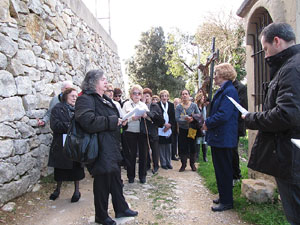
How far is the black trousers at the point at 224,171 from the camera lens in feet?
12.1

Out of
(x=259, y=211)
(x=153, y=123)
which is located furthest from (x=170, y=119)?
(x=259, y=211)

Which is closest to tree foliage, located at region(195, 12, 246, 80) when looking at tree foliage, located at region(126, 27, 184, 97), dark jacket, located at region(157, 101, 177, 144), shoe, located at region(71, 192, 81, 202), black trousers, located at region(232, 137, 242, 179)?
tree foliage, located at region(126, 27, 184, 97)

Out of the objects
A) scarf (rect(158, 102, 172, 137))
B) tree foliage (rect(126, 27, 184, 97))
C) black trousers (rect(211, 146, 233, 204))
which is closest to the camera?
black trousers (rect(211, 146, 233, 204))

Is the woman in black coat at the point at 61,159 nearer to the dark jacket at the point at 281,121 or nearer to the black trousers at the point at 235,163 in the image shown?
the black trousers at the point at 235,163

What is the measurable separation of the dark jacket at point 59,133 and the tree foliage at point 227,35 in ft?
53.3

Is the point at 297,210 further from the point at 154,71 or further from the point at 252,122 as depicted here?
the point at 154,71

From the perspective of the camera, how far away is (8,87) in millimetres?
4070

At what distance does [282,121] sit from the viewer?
6.72 feet

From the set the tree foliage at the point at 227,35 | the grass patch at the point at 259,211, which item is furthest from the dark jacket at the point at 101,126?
the tree foliage at the point at 227,35

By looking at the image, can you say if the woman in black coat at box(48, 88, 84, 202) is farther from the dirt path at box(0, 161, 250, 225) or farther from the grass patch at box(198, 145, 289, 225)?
the grass patch at box(198, 145, 289, 225)

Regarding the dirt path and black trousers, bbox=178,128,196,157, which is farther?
black trousers, bbox=178,128,196,157

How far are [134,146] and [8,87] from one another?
2.47m

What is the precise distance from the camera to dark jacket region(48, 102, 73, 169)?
4.22m

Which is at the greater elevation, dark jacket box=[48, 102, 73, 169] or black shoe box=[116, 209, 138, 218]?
dark jacket box=[48, 102, 73, 169]
